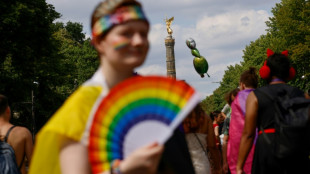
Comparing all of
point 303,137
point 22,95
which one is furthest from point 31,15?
point 303,137

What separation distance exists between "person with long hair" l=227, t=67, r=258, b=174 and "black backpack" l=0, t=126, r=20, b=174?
2566 mm

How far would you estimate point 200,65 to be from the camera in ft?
167

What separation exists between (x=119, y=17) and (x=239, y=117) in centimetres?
484

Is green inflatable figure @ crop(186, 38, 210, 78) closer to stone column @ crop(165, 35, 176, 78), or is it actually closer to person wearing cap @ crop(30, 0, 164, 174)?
stone column @ crop(165, 35, 176, 78)

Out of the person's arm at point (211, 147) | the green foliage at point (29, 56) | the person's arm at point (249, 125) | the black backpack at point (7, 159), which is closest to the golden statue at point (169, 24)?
the green foliage at point (29, 56)

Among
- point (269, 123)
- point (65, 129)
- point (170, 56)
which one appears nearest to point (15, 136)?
point (269, 123)

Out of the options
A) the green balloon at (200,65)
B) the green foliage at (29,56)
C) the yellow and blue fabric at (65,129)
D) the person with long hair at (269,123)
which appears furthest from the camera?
the green balloon at (200,65)

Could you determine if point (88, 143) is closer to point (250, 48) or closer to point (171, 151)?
point (171, 151)

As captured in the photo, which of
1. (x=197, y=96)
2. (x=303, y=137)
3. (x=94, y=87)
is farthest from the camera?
(x=303, y=137)

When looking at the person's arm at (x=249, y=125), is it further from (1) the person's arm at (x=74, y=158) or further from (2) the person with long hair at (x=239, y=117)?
(1) the person's arm at (x=74, y=158)

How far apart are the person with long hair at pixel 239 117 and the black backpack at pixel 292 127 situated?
64.7 inches

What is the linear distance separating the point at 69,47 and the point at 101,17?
208 feet

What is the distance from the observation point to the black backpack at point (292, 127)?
16.5ft

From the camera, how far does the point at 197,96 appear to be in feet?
7.20
